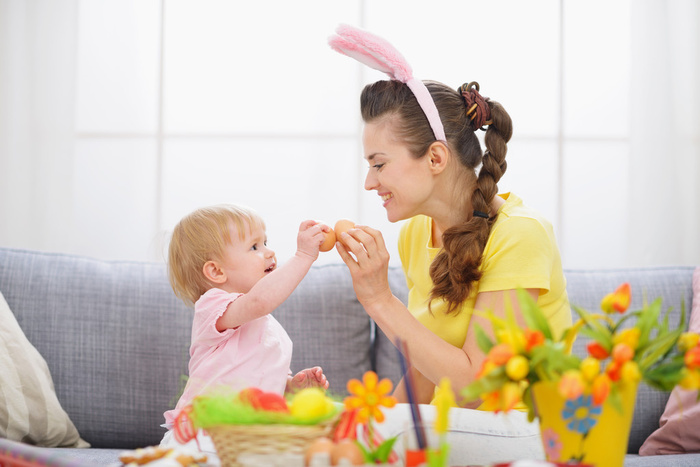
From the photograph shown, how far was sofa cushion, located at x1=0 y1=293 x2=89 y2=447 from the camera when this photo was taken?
189 cm

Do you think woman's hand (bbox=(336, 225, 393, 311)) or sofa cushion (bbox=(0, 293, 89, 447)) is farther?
sofa cushion (bbox=(0, 293, 89, 447))

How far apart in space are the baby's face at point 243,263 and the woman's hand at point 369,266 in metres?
0.22

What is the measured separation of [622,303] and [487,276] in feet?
2.32

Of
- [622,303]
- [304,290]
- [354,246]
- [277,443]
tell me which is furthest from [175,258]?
[622,303]

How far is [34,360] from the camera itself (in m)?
2.00

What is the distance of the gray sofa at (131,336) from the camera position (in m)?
2.10

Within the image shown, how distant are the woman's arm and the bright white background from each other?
119cm

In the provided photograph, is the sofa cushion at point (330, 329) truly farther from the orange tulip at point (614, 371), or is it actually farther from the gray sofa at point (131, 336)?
the orange tulip at point (614, 371)

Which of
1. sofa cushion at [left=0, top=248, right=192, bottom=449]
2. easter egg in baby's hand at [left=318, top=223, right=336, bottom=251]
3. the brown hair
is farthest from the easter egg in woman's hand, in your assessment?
sofa cushion at [left=0, top=248, right=192, bottom=449]

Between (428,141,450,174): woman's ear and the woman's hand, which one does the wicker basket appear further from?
(428,141,450,174): woman's ear

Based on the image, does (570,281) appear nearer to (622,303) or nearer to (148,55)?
(622,303)

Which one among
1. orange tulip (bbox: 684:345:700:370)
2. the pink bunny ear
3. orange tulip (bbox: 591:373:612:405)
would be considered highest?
the pink bunny ear

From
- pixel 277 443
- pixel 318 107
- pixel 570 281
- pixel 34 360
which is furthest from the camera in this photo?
pixel 318 107

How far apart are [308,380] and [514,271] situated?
0.55m
